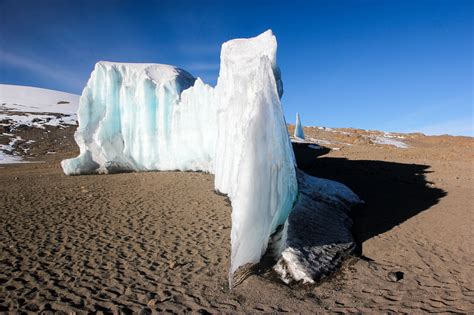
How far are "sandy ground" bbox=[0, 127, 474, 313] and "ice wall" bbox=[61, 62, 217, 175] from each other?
371 cm

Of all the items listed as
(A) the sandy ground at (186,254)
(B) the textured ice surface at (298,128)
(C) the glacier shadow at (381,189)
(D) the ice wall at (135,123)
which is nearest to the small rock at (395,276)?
(A) the sandy ground at (186,254)

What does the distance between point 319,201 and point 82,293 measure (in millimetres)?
7754

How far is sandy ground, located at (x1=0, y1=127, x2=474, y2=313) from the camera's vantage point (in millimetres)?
6414

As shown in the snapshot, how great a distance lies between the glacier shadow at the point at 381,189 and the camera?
37.4 feet

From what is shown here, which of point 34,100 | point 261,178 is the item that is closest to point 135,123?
point 261,178

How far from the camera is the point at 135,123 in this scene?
21031 mm

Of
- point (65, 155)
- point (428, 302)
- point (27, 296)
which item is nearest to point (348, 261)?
point (428, 302)

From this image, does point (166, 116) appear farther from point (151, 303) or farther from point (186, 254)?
point (151, 303)

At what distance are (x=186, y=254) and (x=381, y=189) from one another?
11463mm

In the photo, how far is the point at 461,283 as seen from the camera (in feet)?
23.0

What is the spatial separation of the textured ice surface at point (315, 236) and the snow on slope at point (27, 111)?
30.3 metres

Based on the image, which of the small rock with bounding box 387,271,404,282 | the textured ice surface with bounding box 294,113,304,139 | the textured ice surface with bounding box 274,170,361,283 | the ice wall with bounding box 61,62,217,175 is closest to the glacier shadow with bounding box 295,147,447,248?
the textured ice surface with bounding box 274,170,361,283

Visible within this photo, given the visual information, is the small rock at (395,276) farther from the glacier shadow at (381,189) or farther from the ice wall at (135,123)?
the ice wall at (135,123)

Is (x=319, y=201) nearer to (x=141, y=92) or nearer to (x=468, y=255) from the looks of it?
(x=468, y=255)
